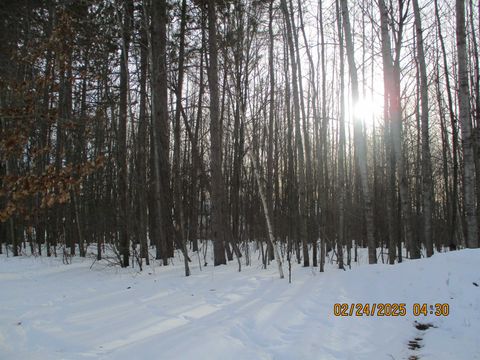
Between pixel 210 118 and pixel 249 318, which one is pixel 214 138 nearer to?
pixel 210 118

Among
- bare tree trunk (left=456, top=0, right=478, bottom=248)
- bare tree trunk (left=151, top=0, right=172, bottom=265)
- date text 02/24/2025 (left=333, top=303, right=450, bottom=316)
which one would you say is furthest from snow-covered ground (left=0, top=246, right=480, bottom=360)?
bare tree trunk (left=151, top=0, right=172, bottom=265)

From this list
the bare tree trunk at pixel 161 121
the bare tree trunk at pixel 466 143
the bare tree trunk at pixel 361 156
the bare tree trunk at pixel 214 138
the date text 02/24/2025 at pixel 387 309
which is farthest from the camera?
the bare tree trunk at pixel 161 121

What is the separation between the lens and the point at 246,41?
11.1m

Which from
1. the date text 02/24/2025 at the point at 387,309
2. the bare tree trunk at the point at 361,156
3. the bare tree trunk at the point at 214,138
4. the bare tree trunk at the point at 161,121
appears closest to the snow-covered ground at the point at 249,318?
the date text 02/24/2025 at the point at 387,309

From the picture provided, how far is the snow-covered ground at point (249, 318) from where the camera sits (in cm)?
331

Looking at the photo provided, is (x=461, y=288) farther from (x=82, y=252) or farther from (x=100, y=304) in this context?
Answer: (x=82, y=252)

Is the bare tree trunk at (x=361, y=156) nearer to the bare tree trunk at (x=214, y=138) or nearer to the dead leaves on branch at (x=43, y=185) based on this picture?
the bare tree trunk at (x=214, y=138)

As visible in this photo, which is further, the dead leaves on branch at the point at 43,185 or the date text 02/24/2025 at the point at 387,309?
the date text 02/24/2025 at the point at 387,309

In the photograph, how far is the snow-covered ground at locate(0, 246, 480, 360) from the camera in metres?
3.31

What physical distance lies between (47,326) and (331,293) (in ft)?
12.9

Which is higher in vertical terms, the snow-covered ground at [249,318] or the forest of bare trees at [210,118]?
the forest of bare trees at [210,118]

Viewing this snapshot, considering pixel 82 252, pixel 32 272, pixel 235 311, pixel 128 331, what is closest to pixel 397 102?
pixel 235 311

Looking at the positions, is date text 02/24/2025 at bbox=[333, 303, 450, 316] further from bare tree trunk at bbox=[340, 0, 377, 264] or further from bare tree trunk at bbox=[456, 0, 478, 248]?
bare tree trunk at bbox=[456, 0, 478, 248]

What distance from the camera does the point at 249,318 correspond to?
4266 millimetres
